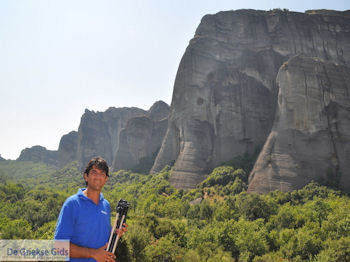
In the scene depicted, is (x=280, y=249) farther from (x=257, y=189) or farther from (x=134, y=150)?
(x=134, y=150)

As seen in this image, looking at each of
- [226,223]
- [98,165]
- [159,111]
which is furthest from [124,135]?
[98,165]

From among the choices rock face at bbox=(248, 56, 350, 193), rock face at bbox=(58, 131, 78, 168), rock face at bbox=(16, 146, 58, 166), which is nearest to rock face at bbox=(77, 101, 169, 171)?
rock face at bbox=(58, 131, 78, 168)

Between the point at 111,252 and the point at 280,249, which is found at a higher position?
the point at 111,252

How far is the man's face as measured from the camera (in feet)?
10.9

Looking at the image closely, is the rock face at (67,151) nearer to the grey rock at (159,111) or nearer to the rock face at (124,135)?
the rock face at (124,135)

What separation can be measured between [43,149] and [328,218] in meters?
187

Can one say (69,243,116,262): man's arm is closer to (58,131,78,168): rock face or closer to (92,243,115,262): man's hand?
(92,243,115,262): man's hand

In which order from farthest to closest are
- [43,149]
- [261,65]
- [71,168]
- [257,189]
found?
1. [43,149]
2. [71,168]
3. [261,65]
4. [257,189]

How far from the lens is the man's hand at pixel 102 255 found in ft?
9.58

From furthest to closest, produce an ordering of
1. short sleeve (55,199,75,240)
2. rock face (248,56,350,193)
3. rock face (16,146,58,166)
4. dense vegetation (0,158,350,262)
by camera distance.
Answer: rock face (16,146,58,166), rock face (248,56,350,193), dense vegetation (0,158,350,262), short sleeve (55,199,75,240)

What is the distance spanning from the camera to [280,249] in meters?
22.8

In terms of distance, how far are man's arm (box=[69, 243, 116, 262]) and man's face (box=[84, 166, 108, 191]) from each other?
30.2 inches

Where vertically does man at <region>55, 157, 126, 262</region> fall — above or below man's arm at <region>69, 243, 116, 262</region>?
above

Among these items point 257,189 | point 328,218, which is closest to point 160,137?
point 257,189
